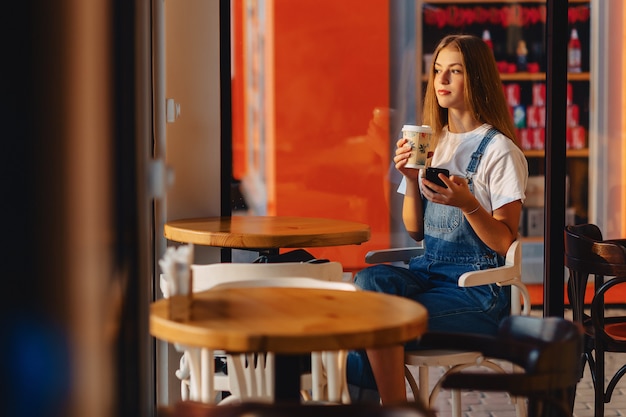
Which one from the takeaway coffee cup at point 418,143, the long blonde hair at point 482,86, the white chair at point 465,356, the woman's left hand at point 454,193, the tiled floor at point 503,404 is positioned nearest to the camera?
the white chair at point 465,356

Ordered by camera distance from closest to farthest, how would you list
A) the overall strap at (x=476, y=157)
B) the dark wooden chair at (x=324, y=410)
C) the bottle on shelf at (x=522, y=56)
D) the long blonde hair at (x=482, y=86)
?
the dark wooden chair at (x=324, y=410) → the overall strap at (x=476, y=157) → the long blonde hair at (x=482, y=86) → the bottle on shelf at (x=522, y=56)

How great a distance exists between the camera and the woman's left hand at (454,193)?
3.46 m

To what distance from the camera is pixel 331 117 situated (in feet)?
15.3

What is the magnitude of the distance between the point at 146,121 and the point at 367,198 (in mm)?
3324

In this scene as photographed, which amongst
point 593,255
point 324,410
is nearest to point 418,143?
point 593,255

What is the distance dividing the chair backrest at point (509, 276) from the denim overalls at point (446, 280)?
5 centimetres

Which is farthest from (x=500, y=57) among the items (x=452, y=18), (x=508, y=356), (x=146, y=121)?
(x=146, y=121)

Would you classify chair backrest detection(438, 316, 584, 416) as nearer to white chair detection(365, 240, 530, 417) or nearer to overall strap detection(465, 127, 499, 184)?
white chair detection(365, 240, 530, 417)

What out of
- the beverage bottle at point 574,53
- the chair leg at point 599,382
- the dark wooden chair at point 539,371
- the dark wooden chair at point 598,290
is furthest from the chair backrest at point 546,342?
the beverage bottle at point 574,53

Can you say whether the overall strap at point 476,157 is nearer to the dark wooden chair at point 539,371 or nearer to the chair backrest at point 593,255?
the chair backrest at point 593,255

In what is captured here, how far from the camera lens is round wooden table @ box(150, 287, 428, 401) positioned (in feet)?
6.41

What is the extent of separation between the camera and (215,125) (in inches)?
175

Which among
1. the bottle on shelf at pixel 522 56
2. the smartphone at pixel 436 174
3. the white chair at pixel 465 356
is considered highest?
the bottle on shelf at pixel 522 56

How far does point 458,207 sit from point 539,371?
1.66 m
